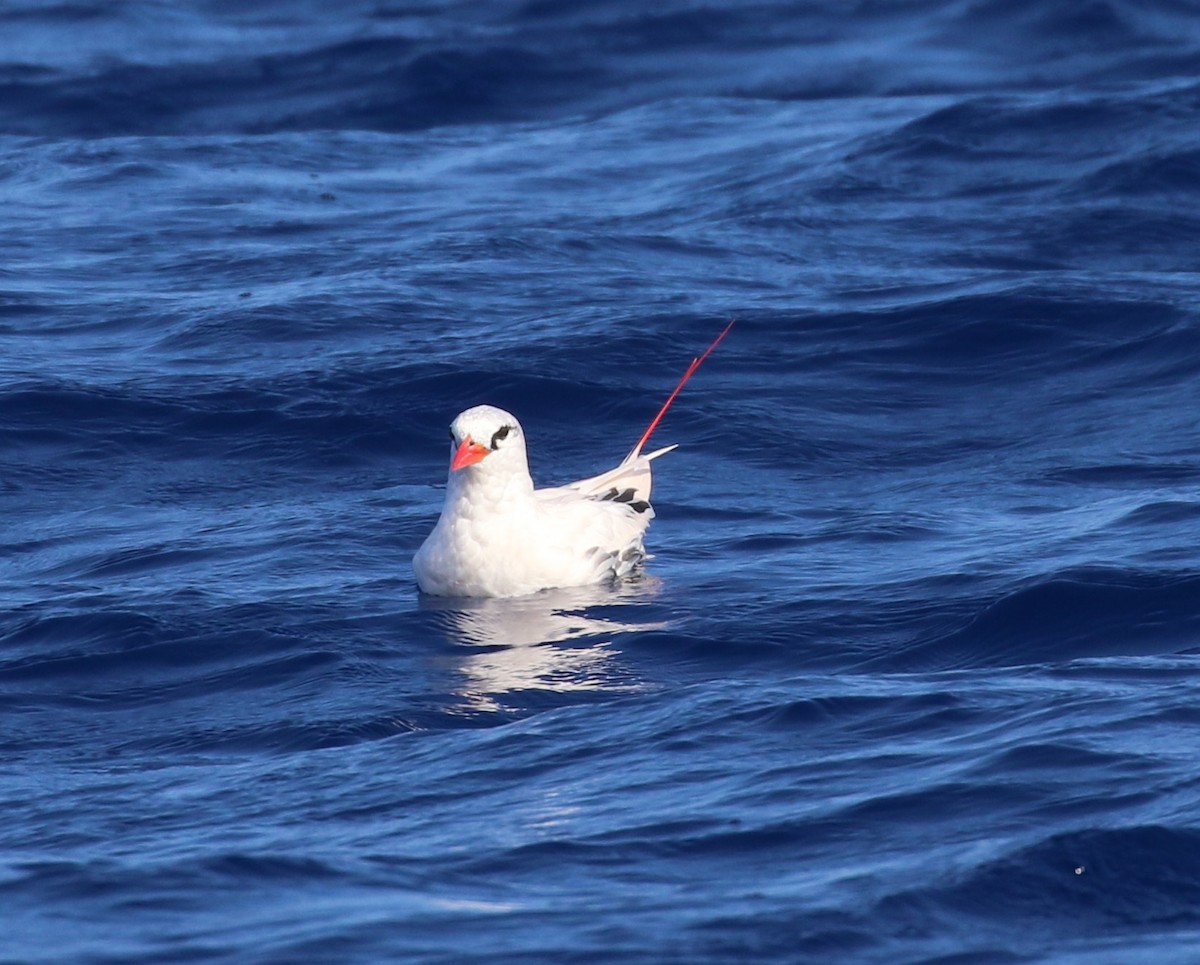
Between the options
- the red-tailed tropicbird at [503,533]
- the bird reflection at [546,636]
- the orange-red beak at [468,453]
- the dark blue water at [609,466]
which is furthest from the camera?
the red-tailed tropicbird at [503,533]

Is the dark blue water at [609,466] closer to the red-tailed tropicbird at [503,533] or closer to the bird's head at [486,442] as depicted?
the red-tailed tropicbird at [503,533]

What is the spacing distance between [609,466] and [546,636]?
3.62 meters

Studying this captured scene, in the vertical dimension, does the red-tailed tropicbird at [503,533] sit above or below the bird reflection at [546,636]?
above

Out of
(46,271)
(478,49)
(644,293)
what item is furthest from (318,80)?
(644,293)

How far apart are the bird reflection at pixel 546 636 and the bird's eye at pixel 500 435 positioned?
767 mm

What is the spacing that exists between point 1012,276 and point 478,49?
387 inches

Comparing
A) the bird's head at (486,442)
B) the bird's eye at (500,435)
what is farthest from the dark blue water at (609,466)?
the bird's eye at (500,435)

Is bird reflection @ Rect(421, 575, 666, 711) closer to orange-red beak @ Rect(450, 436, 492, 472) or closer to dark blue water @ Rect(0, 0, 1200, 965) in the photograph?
dark blue water @ Rect(0, 0, 1200, 965)

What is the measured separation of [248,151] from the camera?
2162 cm

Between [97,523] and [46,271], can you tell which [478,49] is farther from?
[97,523]

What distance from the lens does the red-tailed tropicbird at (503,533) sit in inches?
405

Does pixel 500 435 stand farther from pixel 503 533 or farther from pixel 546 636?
pixel 546 636

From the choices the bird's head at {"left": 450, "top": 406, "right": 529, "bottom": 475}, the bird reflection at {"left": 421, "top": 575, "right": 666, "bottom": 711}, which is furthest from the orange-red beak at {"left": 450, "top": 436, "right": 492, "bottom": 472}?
the bird reflection at {"left": 421, "top": 575, "right": 666, "bottom": 711}

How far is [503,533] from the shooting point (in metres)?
10.3
